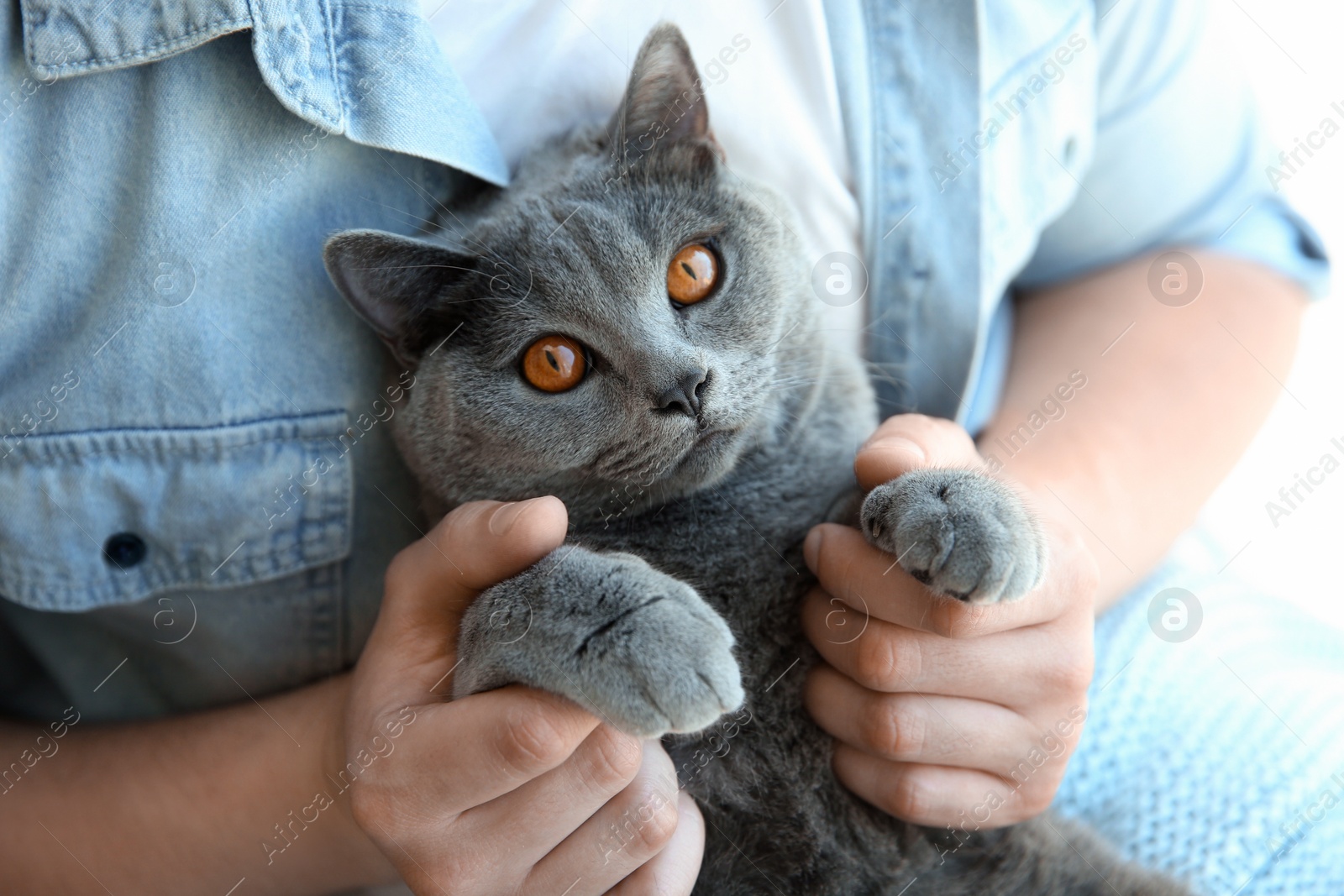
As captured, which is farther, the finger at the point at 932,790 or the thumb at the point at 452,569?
the finger at the point at 932,790

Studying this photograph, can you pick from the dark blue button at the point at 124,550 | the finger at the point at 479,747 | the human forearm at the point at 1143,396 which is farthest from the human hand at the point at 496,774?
the human forearm at the point at 1143,396

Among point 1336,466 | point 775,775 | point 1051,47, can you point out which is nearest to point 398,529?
point 775,775

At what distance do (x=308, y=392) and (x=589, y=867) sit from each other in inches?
24.0

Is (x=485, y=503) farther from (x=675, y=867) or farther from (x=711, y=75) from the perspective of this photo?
(x=711, y=75)

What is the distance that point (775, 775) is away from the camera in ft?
3.05

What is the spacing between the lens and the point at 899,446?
0.93 m

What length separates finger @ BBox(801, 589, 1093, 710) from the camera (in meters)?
0.90

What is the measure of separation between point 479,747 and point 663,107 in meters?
0.75

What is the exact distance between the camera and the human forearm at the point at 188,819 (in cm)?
102

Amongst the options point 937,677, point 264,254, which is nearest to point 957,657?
point 937,677

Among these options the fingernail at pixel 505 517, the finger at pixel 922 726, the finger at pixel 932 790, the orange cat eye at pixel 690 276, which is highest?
the orange cat eye at pixel 690 276

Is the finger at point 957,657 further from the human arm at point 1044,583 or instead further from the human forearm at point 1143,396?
the human forearm at point 1143,396

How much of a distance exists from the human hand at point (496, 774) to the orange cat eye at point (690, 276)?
286 millimetres

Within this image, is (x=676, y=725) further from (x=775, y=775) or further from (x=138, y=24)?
(x=138, y=24)
